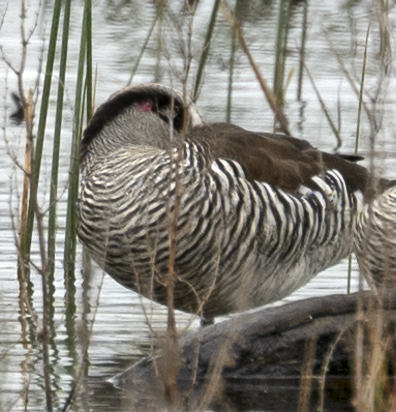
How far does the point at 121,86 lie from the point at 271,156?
12.6 ft

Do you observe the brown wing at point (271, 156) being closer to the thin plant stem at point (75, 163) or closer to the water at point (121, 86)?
the water at point (121, 86)

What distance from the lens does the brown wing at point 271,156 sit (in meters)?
6.02

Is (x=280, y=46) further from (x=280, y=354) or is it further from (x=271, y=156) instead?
(x=280, y=354)

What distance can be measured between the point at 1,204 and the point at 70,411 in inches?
121

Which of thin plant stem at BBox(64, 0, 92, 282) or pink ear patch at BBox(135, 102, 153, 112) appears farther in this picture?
thin plant stem at BBox(64, 0, 92, 282)

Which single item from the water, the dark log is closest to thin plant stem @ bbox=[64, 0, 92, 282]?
the water

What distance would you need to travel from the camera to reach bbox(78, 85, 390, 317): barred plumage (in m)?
5.77

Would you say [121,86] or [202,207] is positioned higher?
[202,207]

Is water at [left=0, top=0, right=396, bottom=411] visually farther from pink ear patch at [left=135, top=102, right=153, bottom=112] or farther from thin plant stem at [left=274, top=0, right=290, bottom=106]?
pink ear patch at [left=135, top=102, right=153, bottom=112]

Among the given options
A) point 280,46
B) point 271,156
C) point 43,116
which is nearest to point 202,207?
point 271,156

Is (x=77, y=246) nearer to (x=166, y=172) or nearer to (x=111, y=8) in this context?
(x=166, y=172)

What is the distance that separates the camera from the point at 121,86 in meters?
9.95

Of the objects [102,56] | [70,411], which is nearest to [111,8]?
[102,56]

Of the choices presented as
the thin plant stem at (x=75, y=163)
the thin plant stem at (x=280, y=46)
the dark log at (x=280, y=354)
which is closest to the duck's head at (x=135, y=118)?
the thin plant stem at (x=75, y=163)
